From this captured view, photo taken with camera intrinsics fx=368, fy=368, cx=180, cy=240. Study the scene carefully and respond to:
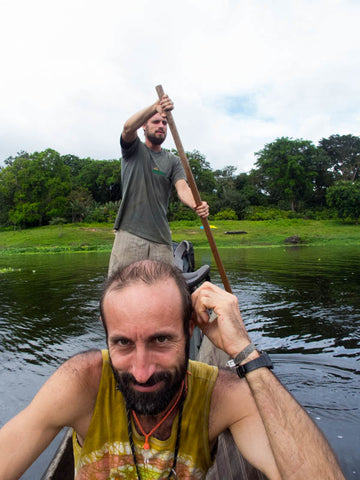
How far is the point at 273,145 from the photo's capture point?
53.0 meters

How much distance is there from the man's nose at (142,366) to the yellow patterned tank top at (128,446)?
0.22 meters

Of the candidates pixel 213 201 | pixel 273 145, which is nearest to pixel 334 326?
pixel 213 201

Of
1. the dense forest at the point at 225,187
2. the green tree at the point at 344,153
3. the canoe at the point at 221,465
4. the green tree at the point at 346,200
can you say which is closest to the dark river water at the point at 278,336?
the canoe at the point at 221,465

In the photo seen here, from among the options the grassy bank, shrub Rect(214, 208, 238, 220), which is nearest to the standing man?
the grassy bank

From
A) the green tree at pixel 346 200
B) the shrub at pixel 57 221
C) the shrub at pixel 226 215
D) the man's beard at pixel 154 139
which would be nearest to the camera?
the man's beard at pixel 154 139

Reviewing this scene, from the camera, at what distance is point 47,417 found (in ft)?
4.66

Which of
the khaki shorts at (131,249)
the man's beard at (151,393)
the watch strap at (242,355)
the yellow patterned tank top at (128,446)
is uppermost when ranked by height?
the khaki shorts at (131,249)

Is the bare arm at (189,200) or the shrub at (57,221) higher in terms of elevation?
the bare arm at (189,200)

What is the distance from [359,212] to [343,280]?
Answer: 1240 inches

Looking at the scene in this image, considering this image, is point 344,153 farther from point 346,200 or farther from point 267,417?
point 267,417

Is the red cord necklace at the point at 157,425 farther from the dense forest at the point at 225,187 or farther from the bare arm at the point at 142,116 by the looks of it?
the dense forest at the point at 225,187

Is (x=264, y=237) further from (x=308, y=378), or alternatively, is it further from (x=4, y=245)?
(x=308, y=378)

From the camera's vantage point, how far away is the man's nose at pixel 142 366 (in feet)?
4.37

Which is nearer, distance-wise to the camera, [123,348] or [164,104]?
[123,348]
